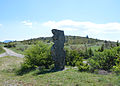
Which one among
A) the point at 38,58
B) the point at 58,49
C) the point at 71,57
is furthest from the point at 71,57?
the point at 38,58

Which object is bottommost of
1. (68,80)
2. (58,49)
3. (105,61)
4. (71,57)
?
(68,80)

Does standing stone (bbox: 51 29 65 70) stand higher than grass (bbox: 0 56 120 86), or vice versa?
standing stone (bbox: 51 29 65 70)

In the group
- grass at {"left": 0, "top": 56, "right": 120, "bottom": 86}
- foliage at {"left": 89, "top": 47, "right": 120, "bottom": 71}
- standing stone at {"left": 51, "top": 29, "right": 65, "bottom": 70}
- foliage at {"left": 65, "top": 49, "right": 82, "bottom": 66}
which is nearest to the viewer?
grass at {"left": 0, "top": 56, "right": 120, "bottom": 86}

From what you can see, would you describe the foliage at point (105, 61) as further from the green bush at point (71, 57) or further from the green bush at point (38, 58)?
the green bush at point (38, 58)

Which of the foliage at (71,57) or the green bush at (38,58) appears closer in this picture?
the green bush at (38,58)

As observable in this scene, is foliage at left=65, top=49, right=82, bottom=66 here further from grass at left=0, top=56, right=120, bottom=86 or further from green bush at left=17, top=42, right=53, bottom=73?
grass at left=0, top=56, right=120, bottom=86

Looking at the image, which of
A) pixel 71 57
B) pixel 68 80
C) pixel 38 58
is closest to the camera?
pixel 68 80

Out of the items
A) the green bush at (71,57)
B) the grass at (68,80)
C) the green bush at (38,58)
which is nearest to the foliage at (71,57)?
the green bush at (71,57)

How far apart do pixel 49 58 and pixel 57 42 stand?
8.44 ft

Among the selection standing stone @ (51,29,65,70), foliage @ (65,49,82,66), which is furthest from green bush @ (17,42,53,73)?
foliage @ (65,49,82,66)

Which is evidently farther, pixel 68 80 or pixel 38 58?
pixel 38 58

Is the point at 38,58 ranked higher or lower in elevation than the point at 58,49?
lower

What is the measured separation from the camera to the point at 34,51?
14070mm

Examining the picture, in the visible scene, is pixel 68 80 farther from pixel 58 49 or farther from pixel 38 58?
pixel 38 58
